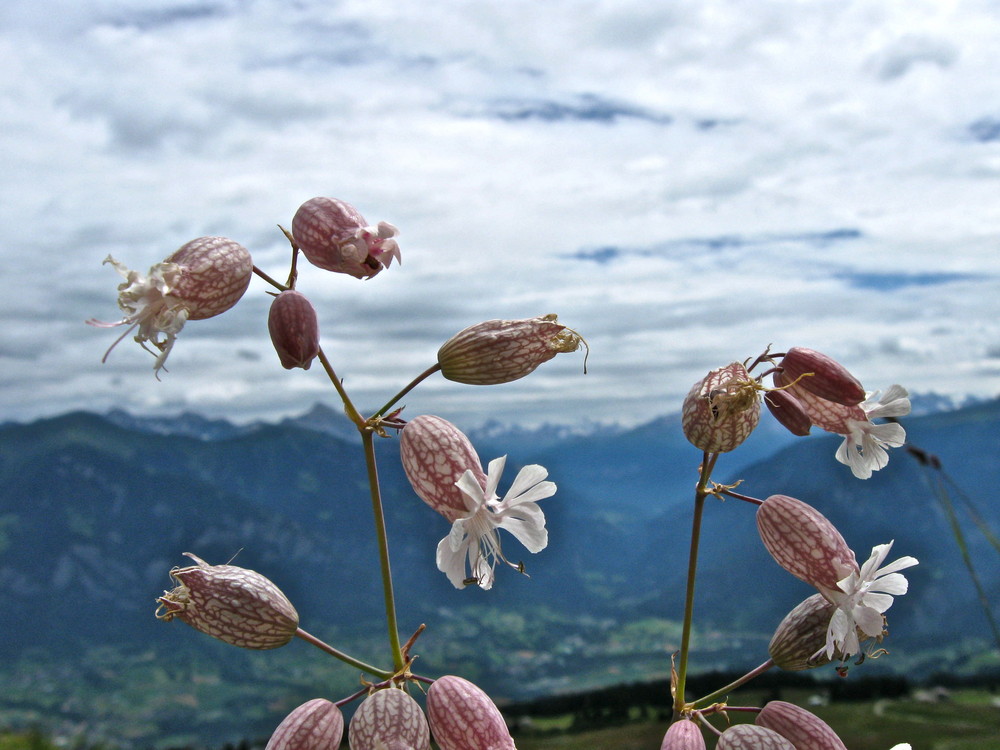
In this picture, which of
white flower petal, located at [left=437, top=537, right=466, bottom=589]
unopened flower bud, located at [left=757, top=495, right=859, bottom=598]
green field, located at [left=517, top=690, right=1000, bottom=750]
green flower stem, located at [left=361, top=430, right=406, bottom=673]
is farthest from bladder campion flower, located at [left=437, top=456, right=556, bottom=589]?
green field, located at [left=517, top=690, right=1000, bottom=750]

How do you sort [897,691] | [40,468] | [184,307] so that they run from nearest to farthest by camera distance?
[184,307] < [897,691] < [40,468]

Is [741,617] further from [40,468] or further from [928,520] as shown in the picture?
[40,468]

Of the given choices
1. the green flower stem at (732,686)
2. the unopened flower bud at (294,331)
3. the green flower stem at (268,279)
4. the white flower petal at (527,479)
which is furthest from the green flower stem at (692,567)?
the green flower stem at (268,279)

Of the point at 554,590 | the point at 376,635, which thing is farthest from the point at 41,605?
the point at 554,590

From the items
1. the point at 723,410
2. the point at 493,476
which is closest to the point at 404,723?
the point at 493,476

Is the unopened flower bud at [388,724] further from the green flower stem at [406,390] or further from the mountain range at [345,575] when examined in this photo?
the mountain range at [345,575]

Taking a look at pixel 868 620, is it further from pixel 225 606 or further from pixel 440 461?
pixel 225 606

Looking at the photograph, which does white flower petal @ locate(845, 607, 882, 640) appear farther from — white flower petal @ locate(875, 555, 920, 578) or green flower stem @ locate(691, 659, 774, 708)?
green flower stem @ locate(691, 659, 774, 708)
